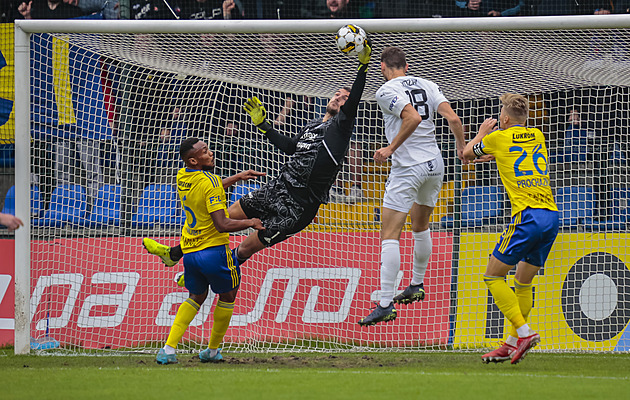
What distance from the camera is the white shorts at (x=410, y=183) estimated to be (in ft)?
22.7

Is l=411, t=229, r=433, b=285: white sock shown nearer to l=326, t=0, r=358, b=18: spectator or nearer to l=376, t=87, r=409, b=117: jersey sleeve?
l=376, t=87, r=409, b=117: jersey sleeve

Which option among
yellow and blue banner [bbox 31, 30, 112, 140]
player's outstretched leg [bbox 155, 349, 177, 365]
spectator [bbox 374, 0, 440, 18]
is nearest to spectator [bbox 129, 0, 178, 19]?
yellow and blue banner [bbox 31, 30, 112, 140]

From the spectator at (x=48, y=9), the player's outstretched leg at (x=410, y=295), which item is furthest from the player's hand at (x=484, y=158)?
the spectator at (x=48, y=9)

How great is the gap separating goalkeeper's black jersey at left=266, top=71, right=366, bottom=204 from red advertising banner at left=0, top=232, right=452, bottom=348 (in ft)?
5.77

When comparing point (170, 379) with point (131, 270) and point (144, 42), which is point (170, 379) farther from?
point (144, 42)

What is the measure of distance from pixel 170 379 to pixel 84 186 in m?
3.77

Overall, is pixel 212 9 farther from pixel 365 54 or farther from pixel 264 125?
pixel 365 54

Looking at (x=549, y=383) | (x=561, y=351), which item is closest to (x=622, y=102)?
(x=561, y=351)

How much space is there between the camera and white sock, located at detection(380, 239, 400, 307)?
6746 mm

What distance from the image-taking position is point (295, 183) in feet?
23.8

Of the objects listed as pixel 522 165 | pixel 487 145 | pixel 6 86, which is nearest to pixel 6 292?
pixel 6 86

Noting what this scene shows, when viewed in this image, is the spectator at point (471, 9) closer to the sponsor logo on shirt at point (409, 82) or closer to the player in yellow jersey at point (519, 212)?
the sponsor logo on shirt at point (409, 82)

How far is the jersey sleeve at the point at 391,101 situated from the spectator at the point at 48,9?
6.66m

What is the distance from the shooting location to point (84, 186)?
8844mm
